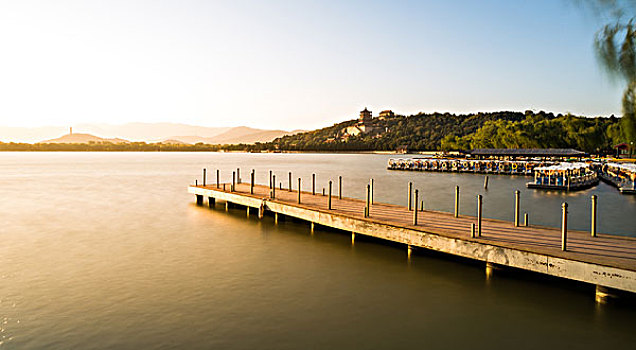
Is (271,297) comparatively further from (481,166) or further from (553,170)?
(481,166)

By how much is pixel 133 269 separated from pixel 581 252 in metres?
13.5

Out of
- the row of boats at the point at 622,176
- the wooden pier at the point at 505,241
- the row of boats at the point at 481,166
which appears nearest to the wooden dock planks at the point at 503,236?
the wooden pier at the point at 505,241

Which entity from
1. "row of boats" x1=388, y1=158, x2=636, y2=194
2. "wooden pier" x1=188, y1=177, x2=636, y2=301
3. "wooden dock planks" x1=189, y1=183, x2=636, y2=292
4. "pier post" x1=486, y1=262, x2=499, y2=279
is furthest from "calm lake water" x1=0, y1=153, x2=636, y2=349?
"row of boats" x1=388, y1=158, x2=636, y2=194

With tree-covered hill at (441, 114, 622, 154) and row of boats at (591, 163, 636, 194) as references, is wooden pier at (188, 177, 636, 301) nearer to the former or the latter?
row of boats at (591, 163, 636, 194)

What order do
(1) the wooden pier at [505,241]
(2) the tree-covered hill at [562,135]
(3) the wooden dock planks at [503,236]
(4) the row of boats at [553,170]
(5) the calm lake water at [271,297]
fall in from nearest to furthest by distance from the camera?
(5) the calm lake water at [271,297] < (1) the wooden pier at [505,241] < (3) the wooden dock planks at [503,236] < (4) the row of boats at [553,170] < (2) the tree-covered hill at [562,135]

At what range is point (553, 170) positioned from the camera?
147ft

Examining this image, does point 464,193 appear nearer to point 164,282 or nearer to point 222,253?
point 222,253

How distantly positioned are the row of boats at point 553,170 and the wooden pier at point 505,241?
27.8 m

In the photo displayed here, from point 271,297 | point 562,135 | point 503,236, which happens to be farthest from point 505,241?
point 562,135

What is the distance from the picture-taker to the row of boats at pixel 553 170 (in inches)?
1583

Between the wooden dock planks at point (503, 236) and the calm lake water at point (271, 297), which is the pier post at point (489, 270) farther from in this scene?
the wooden dock planks at point (503, 236)

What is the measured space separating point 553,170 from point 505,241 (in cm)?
3695

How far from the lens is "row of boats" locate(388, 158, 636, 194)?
4022cm

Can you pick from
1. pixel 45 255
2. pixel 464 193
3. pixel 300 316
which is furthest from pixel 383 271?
pixel 464 193
